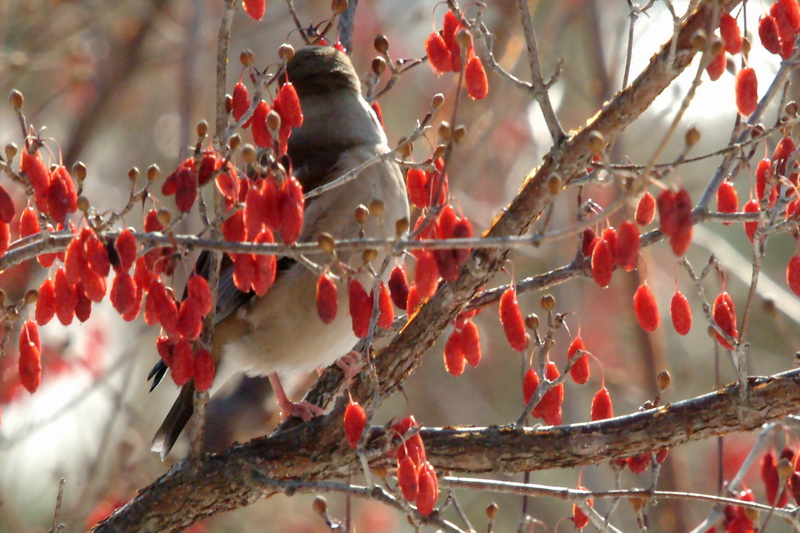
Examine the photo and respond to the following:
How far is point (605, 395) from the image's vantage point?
11.4 feet

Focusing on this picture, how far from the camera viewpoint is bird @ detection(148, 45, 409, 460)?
4.36 metres

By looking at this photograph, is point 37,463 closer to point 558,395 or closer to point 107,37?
point 107,37

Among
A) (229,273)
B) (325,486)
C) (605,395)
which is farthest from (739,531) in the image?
(229,273)

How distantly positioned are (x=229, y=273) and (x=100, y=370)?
3692 mm

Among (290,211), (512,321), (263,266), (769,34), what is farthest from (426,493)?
(769,34)

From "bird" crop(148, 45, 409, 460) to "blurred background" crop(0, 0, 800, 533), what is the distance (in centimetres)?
146

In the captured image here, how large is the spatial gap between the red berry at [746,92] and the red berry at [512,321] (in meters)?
0.89

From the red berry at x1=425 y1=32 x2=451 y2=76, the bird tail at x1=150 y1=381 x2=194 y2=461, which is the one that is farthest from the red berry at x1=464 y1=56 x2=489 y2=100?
the bird tail at x1=150 y1=381 x2=194 y2=461

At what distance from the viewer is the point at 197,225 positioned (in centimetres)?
815

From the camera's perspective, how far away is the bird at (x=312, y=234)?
4.36 m

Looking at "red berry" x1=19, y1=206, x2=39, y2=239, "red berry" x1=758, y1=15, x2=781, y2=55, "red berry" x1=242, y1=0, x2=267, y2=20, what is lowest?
"red berry" x1=19, y1=206, x2=39, y2=239

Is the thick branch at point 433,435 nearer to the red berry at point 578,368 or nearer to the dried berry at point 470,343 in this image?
the dried berry at point 470,343

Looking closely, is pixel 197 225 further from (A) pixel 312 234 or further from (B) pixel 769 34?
(B) pixel 769 34

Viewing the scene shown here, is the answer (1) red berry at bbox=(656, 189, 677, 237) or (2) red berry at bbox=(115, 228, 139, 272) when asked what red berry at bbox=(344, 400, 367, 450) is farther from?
(1) red berry at bbox=(656, 189, 677, 237)
